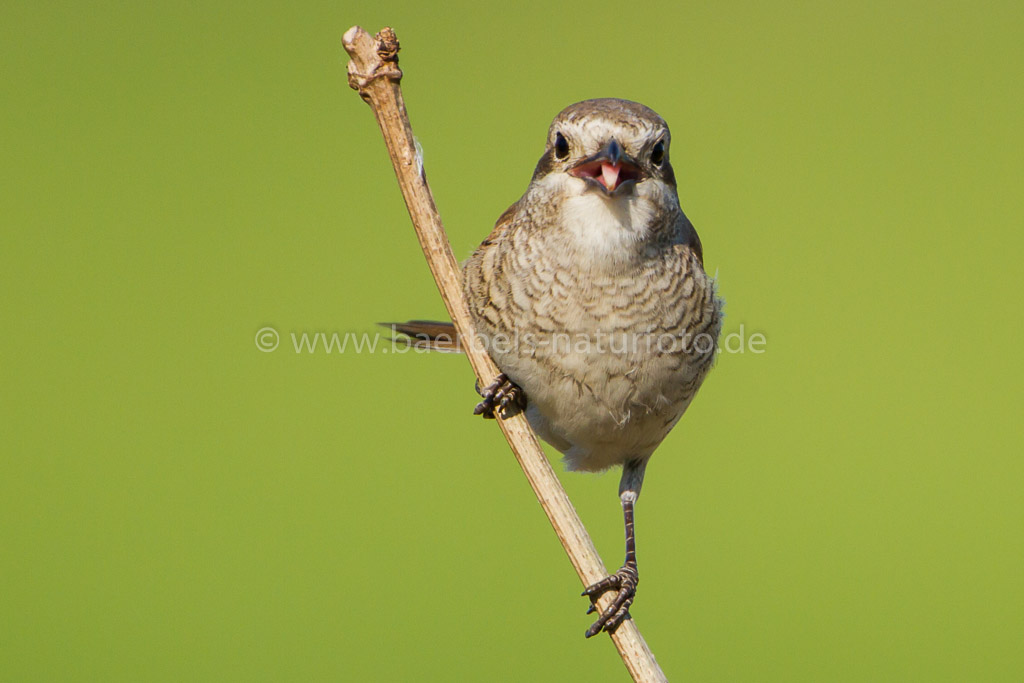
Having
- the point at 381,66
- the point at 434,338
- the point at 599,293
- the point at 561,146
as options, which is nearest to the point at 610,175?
the point at 561,146

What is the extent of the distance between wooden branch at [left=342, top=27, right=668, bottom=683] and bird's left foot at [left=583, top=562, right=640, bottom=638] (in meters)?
0.03

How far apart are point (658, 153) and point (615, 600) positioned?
1.28 meters

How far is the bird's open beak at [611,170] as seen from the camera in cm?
255

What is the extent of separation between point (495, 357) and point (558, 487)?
65cm

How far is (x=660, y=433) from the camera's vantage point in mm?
3496

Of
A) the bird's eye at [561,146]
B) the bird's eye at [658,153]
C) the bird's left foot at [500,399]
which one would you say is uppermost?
the bird's eye at [561,146]

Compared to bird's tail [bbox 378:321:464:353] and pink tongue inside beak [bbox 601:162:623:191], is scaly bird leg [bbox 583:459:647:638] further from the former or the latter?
pink tongue inside beak [bbox 601:162:623:191]

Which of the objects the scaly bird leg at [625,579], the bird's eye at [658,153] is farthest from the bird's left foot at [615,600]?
the bird's eye at [658,153]

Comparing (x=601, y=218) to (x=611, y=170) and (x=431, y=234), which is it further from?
(x=431, y=234)

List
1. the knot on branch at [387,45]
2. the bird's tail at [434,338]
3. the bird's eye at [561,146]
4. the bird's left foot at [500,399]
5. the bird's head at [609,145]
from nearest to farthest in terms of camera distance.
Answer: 1. the knot on branch at [387,45]
2. the bird's head at [609,145]
3. the bird's eye at [561,146]
4. the bird's left foot at [500,399]
5. the bird's tail at [434,338]

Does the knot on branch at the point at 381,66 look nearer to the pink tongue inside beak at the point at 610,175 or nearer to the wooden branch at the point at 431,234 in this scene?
the wooden branch at the point at 431,234

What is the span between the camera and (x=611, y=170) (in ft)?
8.43

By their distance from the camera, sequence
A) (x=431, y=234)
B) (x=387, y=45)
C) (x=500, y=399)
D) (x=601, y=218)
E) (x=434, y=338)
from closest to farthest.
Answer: (x=387, y=45)
(x=431, y=234)
(x=601, y=218)
(x=500, y=399)
(x=434, y=338)

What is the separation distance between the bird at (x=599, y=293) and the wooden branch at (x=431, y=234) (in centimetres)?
10
